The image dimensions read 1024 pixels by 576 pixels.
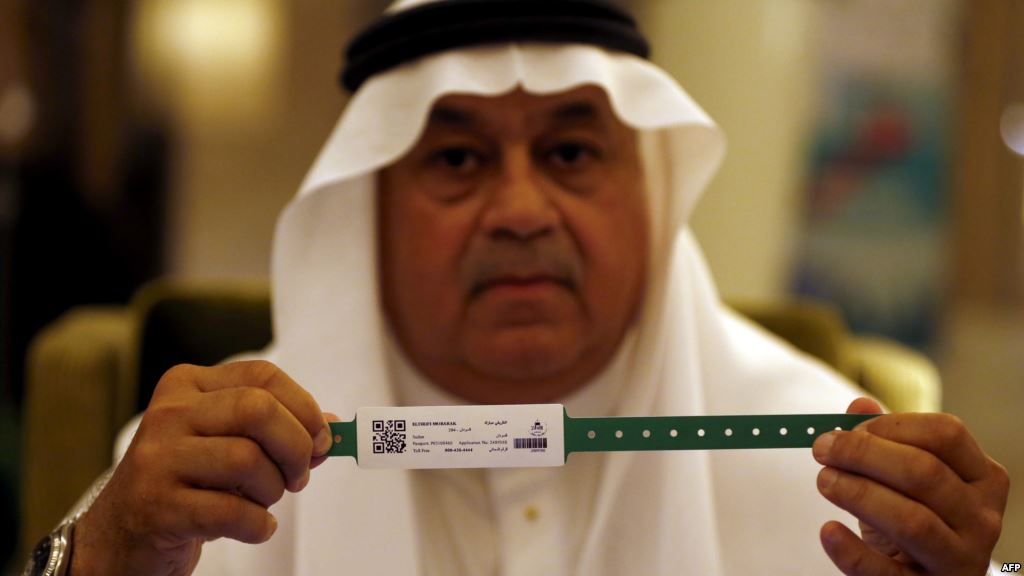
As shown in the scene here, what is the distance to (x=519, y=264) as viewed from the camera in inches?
45.8

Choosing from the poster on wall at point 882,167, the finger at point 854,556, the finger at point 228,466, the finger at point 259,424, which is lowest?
the finger at point 854,556

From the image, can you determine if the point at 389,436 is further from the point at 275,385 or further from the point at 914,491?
the point at 914,491

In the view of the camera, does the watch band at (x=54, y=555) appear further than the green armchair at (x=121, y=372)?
No

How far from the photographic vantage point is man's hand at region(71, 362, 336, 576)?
0.80m

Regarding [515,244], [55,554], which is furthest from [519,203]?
[55,554]

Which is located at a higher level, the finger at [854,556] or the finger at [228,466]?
the finger at [228,466]

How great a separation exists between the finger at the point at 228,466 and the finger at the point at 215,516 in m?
0.01

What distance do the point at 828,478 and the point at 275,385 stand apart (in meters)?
0.54

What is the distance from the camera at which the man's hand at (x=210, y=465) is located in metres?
0.80

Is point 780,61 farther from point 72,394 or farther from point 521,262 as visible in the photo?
point 72,394

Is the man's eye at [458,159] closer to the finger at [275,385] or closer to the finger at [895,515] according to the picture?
the finger at [275,385]

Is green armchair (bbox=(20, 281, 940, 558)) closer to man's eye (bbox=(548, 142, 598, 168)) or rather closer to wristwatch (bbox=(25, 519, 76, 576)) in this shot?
wristwatch (bbox=(25, 519, 76, 576))

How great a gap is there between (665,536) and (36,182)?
286 centimetres

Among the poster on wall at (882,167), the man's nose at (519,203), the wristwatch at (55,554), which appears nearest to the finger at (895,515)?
the man's nose at (519,203)
